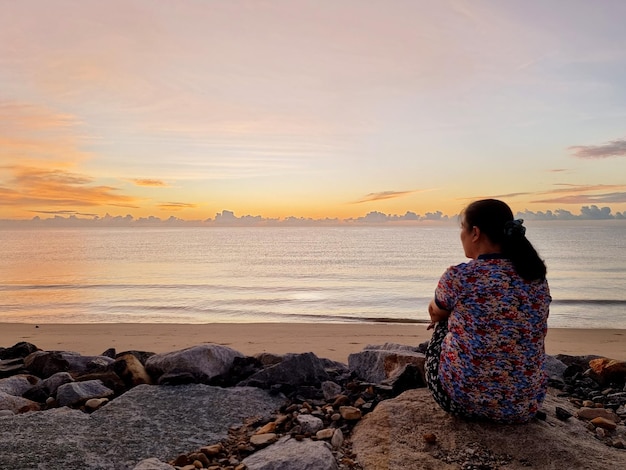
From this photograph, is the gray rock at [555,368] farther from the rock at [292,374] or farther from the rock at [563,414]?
the rock at [292,374]

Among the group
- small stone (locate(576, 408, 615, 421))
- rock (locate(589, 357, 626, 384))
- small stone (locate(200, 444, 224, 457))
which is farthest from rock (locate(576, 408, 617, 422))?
small stone (locate(200, 444, 224, 457))

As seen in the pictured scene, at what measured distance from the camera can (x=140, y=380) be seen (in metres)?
6.06

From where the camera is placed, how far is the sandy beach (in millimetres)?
11461

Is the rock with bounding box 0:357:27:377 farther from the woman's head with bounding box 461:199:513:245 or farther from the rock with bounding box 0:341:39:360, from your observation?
the woman's head with bounding box 461:199:513:245

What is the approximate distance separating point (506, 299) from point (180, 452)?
2769 mm

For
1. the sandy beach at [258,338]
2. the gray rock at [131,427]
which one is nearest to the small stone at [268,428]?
the gray rock at [131,427]

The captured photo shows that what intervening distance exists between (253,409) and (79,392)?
1714mm

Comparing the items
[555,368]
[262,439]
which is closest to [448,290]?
[262,439]

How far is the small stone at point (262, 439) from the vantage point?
457 centimetres

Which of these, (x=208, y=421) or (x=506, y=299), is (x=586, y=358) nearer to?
(x=506, y=299)

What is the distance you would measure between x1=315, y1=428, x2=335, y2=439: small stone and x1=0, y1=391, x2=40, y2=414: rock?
2.86 m

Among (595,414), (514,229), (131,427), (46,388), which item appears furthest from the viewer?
(46,388)

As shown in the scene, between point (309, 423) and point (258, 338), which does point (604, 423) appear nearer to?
point (309, 423)

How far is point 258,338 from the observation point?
13.1 metres
